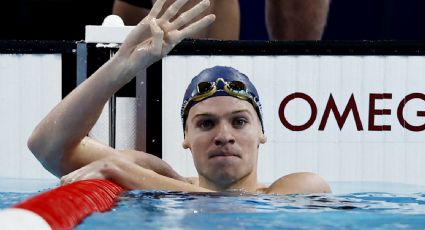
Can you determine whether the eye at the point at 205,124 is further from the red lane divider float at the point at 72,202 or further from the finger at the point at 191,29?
the finger at the point at 191,29

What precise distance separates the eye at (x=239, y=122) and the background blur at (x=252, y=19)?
2.47m

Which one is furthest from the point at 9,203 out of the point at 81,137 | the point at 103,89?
the point at 103,89

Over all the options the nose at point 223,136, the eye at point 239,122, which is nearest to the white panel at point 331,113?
the eye at point 239,122

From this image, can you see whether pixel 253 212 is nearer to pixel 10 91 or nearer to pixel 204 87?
pixel 204 87

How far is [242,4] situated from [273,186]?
254 cm

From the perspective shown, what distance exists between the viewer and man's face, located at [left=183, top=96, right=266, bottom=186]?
3.39m

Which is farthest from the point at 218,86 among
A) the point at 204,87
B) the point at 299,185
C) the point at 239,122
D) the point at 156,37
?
the point at 156,37

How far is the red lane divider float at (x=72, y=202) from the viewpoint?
239 centimetres

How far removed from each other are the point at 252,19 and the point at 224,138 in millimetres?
2687

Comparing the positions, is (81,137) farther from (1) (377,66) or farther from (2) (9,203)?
(1) (377,66)

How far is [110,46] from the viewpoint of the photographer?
4.44 m

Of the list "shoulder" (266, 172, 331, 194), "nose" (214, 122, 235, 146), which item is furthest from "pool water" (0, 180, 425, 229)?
"nose" (214, 122, 235, 146)

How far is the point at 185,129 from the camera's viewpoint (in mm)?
3674

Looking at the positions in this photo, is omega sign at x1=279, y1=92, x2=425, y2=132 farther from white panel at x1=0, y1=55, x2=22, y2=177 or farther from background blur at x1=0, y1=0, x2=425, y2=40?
background blur at x1=0, y1=0, x2=425, y2=40
